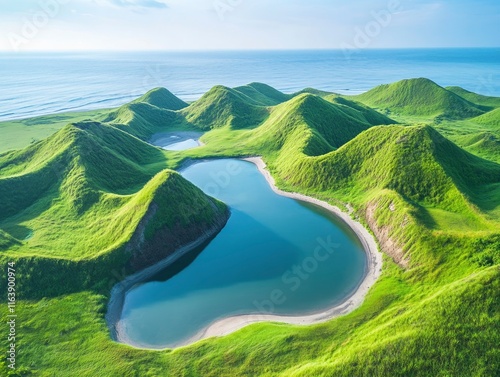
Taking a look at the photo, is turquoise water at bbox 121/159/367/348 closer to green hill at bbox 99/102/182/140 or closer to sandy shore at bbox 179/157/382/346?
sandy shore at bbox 179/157/382/346

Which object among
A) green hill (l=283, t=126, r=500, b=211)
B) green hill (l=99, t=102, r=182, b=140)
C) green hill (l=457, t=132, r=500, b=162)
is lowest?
green hill (l=99, t=102, r=182, b=140)

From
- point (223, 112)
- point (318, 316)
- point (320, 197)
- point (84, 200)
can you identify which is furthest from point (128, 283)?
point (223, 112)

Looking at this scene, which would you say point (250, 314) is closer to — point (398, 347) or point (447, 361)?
point (398, 347)

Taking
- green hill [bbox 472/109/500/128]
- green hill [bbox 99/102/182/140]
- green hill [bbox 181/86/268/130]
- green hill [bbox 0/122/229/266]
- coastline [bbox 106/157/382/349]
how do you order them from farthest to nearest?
green hill [bbox 472/109/500/128] < green hill [bbox 181/86/268/130] < green hill [bbox 99/102/182/140] < green hill [bbox 0/122/229/266] < coastline [bbox 106/157/382/349]

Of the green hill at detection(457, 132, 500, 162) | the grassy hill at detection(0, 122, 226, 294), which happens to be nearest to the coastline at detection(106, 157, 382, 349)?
the grassy hill at detection(0, 122, 226, 294)

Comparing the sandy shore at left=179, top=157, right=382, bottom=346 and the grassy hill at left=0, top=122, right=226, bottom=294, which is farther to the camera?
the grassy hill at left=0, top=122, right=226, bottom=294

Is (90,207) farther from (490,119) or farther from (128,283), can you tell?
(490,119)

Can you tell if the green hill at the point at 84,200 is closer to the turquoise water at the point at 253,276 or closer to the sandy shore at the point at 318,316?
the turquoise water at the point at 253,276
